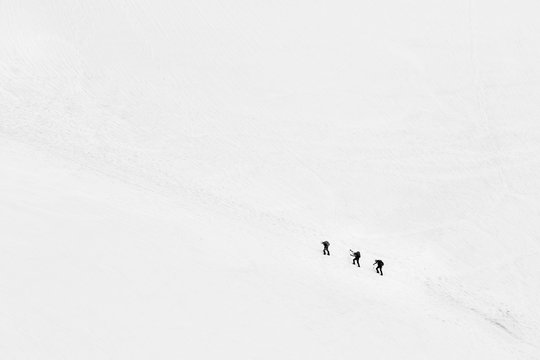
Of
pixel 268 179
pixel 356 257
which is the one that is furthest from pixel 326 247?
pixel 268 179

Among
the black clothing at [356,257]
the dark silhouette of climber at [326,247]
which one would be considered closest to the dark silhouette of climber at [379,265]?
the black clothing at [356,257]

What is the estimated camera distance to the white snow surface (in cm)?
2020

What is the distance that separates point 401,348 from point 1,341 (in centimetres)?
1284

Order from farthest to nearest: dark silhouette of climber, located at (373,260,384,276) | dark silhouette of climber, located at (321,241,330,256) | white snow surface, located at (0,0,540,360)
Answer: dark silhouette of climber, located at (321,241,330,256), dark silhouette of climber, located at (373,260,384,276), white snow surface, located at (0,0,540,360)

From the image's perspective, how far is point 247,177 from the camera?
89.3 ft

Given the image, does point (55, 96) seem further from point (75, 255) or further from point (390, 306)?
point (390, 306)

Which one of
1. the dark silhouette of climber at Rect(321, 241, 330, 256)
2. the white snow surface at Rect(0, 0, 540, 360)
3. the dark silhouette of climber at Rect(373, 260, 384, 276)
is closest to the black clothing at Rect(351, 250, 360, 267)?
the white snow surface at Rect(0, 0, 540, 360)

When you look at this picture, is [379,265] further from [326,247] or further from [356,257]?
[326,247]


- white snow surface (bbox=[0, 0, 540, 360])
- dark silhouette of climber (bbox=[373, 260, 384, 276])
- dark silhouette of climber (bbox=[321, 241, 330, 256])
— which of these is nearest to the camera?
white snow surface (bbox=[0, 0, 540, 360])

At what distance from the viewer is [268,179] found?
27.2 meters

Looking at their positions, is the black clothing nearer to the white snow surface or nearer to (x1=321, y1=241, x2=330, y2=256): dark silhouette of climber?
the white snow surface

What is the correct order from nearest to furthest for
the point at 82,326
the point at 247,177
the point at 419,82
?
the point at 82,326 < the point at 247,177 < the point at 419,82

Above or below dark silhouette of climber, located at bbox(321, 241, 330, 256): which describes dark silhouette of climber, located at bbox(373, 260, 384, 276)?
below

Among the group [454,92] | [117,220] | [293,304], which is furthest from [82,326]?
[454,92]
